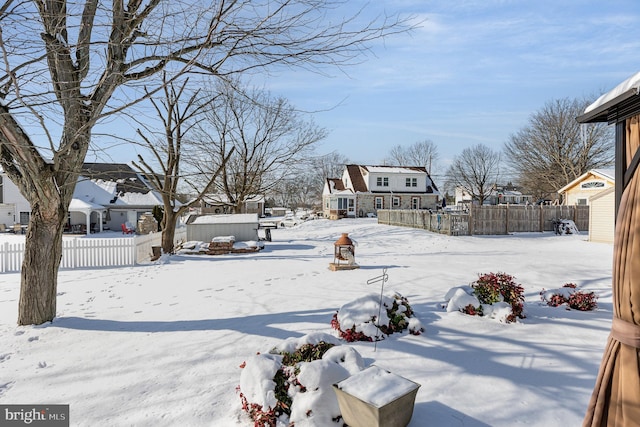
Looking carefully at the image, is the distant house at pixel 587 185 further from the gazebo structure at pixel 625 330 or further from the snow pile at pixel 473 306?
the gazebo structure at pixel 625 330

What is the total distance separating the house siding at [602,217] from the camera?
15.4 metres

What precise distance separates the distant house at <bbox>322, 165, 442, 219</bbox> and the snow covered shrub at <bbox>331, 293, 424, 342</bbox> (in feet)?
95.8

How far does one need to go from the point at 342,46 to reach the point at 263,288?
5.26 metres

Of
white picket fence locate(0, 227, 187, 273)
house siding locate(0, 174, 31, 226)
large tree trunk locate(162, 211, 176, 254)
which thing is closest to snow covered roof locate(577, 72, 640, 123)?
white picket fence locate(0, 227, 187, 273)

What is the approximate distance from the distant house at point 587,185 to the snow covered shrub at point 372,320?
19221mm

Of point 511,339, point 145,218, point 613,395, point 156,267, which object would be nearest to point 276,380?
point 613,395

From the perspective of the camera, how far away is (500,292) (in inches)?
211

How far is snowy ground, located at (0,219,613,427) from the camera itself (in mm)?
3025

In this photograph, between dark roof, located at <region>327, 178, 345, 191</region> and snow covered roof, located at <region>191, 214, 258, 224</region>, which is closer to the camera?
snow covered roof, located at <region>191, 214, 258, 224</region>

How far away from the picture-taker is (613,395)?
2.04 metres

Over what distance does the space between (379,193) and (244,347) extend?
31930mm

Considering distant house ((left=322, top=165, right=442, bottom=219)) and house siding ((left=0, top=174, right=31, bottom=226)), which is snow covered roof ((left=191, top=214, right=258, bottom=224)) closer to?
distant house ((left=322, top=165, right=442, bottom=219))

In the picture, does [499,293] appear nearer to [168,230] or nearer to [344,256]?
[344,256]

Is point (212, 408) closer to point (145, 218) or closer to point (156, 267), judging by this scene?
point (156, 267)
